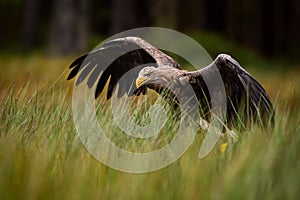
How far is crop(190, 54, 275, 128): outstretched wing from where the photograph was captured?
3.72 m

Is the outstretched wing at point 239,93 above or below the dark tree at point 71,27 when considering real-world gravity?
above

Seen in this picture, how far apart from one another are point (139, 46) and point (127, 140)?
1.65 meters

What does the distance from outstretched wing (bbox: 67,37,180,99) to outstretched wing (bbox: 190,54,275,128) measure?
1.65 feet

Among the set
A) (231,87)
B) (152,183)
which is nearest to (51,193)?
(152,183)

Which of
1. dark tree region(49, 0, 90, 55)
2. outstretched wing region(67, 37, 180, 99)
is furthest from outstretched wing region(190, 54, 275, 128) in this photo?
dark tree region(49, 0, 90, 55)

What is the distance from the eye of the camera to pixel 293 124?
3.44 metres

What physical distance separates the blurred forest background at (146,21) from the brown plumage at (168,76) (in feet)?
10.6

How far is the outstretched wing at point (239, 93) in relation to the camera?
372cm

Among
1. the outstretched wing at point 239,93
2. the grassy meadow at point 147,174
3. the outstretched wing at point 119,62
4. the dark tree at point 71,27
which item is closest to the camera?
the grassy meadow at point 147,174

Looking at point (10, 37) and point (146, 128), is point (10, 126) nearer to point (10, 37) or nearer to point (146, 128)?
point (146, 128)

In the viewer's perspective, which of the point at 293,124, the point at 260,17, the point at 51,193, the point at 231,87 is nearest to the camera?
the point at 51,193

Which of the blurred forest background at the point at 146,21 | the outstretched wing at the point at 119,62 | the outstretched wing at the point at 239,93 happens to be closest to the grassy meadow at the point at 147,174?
the outstretched wing at the point at 239,93

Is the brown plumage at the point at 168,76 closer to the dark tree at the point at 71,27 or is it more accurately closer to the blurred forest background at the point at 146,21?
the blurred forest background at the point at 146,21

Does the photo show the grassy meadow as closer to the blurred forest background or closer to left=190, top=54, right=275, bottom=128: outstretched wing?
left=190, top=54, right=275, bottom=128: outstretched wing
